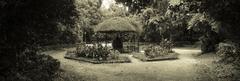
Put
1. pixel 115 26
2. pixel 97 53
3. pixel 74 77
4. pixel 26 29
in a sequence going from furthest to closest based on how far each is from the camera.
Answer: pixel 115 26 < pixel 97 53 < pixel 74 77 < pixel 26 29

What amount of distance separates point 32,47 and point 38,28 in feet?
2.36

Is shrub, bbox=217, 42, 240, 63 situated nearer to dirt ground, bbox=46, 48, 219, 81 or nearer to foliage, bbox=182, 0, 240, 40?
dirt ground, bbox=46, 48, 219, 81

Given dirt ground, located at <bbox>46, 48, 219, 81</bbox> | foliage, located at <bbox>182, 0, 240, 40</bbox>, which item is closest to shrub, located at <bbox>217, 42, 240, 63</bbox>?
dirt ground, located at <bbox>46, 48, 219, 81</bbox>

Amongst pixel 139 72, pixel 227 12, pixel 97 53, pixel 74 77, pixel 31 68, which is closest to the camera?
pixel 31 68

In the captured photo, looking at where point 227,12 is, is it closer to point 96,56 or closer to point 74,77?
point 74,77

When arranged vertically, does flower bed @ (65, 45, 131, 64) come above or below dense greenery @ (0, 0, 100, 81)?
below

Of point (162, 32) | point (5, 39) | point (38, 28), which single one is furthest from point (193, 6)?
point (162, 32)

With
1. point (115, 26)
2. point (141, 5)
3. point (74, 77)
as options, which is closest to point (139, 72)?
point (74, 77)

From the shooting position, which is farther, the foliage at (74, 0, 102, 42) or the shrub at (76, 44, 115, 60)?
the foliage at (74, 0, 102, 42)

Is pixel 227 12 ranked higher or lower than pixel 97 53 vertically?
higher

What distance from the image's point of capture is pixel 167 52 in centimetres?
2278

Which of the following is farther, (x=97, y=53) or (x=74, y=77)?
(x=97, y=53)

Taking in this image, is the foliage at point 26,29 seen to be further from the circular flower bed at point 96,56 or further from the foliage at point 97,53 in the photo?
the foliage at point 97,53

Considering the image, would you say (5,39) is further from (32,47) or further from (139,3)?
(139,3)
